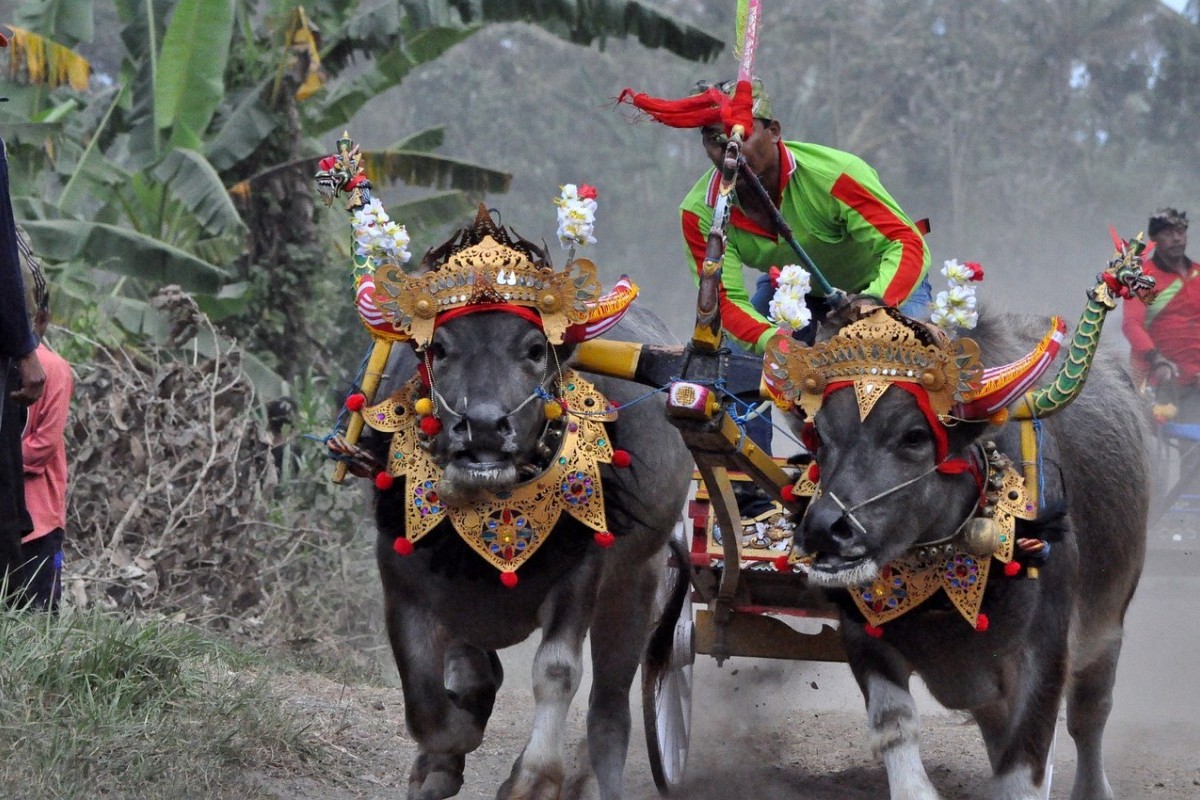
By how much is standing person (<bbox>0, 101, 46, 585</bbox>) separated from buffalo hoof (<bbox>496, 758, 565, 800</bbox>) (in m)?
1.78

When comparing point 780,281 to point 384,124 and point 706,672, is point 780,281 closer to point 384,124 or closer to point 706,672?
point 706,672

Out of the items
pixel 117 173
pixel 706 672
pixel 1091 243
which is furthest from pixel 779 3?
pixel 706 672

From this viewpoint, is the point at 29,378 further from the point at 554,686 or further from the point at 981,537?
the point at 981,537

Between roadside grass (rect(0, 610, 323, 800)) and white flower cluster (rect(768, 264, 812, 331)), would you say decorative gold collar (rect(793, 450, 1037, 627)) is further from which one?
roadside grass (rect(0, 610, 323, 800))

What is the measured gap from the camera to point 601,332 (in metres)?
4.91

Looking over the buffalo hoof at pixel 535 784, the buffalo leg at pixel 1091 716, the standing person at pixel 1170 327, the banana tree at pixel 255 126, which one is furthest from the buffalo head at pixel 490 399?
the standing person at pixel 1170 327

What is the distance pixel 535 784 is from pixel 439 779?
531 millimetres

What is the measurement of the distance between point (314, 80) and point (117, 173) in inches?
60.6

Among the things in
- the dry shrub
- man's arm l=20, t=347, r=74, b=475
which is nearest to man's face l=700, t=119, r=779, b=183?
man's arm l=20, t=347, r=74, b=475

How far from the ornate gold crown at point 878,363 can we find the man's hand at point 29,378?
6.90ft

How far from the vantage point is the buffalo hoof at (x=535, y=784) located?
179 inches

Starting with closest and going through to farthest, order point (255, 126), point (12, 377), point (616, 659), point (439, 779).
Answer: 1. point (12, 377)
2. point (439, 779)
3. point (616, 659)
4. point (255, 126)

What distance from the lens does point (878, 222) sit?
5.48m

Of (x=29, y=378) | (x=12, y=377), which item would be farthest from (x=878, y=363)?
(x=12, y=377)
